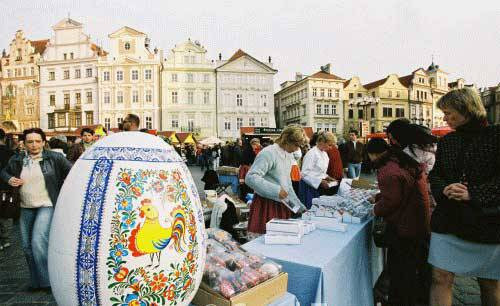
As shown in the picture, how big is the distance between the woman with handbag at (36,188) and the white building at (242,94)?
3615 cm

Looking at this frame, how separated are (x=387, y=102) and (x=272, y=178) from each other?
51401mm

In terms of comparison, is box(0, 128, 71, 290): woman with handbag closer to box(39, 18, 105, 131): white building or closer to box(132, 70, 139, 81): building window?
box(132, 70, 139, 81): building window

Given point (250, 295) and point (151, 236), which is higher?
point (151, 236)

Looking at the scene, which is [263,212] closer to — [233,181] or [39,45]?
[233,181]

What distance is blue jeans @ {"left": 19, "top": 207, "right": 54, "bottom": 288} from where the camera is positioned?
352 cm

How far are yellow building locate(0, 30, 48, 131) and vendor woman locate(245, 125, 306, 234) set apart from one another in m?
45.2

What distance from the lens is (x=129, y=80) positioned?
3762 centimetres

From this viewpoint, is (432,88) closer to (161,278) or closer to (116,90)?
(116,90)

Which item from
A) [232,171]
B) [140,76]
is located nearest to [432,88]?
[140,76]

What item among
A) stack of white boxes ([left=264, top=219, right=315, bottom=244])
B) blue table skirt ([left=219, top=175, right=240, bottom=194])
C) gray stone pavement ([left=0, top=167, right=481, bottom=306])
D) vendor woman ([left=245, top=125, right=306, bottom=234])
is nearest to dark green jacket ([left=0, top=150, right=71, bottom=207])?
gray stone pavement ([left=0, top=167, right=481, bottom=306])

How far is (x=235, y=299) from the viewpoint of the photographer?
1.58m

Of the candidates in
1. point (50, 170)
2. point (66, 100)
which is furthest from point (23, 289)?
point (66, 100)

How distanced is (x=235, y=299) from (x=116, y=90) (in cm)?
3973

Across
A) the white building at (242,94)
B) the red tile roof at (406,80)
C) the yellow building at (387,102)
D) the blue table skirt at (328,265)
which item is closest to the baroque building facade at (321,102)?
the yellow building at (387,102)
